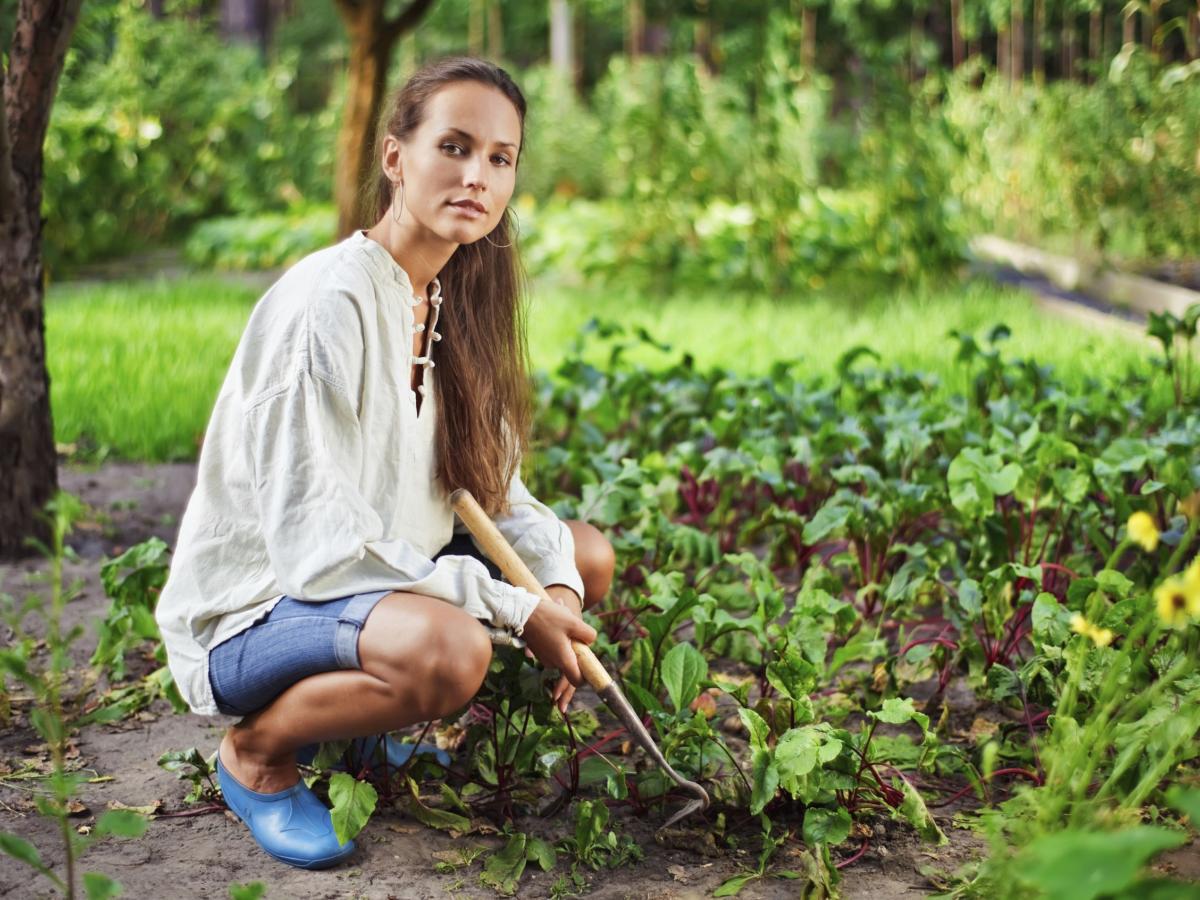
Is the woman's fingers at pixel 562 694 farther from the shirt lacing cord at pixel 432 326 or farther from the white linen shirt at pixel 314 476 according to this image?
the shirt lacing cord at pixel 432 326

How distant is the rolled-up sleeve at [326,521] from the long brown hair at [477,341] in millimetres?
287

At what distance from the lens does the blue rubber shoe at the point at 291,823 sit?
2125 mm

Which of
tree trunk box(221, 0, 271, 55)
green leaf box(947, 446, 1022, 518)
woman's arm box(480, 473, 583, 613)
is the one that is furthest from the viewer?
tree trunk box(221, 0, 271, 55)

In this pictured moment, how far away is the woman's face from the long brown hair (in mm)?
34

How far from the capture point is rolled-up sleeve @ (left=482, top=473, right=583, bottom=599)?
2.42 metres

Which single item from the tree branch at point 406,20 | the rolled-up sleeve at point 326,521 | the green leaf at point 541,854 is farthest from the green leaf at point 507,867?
the tree branch at point 406,20

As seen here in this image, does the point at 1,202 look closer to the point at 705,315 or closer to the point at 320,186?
the point at 705,315

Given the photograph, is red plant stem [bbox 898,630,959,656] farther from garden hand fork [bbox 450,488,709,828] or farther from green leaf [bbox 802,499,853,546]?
garden hand fork [bbox 450,488,709,828]

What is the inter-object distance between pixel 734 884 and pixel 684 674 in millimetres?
395

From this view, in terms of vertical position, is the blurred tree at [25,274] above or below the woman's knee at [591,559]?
above

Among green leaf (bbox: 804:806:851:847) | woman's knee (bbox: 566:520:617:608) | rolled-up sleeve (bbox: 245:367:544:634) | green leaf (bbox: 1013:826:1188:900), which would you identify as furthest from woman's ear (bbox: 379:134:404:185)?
green leaf (bbox: 1013:826:1188:900)

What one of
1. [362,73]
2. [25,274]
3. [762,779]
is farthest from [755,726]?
[362,73]

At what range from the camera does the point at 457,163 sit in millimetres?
2262

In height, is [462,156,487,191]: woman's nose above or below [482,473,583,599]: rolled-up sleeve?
above
